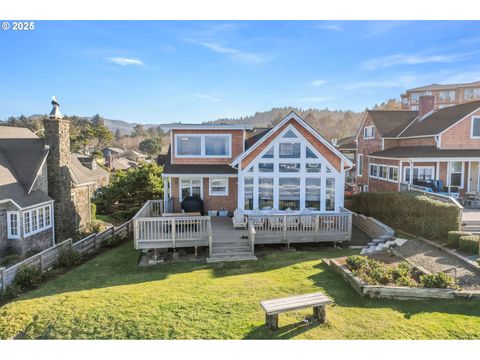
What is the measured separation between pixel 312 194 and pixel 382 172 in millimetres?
11867

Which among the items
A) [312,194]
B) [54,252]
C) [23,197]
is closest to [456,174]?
[312,194]

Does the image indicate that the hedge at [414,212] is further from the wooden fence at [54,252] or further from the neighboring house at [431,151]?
the wooden fence at [54,252]

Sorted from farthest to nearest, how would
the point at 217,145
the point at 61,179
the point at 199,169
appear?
1. the point at 61,179
2. the point at 217,145
3. the point at 199,169

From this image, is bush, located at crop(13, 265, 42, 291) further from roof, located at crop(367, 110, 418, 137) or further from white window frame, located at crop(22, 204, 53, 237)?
roof, located at crop(367, 110, 418, 137)

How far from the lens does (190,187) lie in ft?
56.9

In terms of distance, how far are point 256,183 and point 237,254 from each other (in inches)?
173

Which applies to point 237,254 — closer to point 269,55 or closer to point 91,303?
point 91,303

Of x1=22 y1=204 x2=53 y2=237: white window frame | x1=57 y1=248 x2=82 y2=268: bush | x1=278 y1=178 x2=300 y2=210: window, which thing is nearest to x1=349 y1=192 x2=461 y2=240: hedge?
x1=278 y1=178 x2=300 y2=210: window

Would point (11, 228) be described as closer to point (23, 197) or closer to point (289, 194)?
point (23, 197)

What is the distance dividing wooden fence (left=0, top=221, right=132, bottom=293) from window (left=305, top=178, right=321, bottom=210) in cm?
1108

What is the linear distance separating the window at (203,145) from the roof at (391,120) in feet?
50.9

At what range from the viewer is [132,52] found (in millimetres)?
13383

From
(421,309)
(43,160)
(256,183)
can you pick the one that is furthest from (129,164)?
(421,309)

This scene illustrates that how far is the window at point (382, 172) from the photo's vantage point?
2448cm
